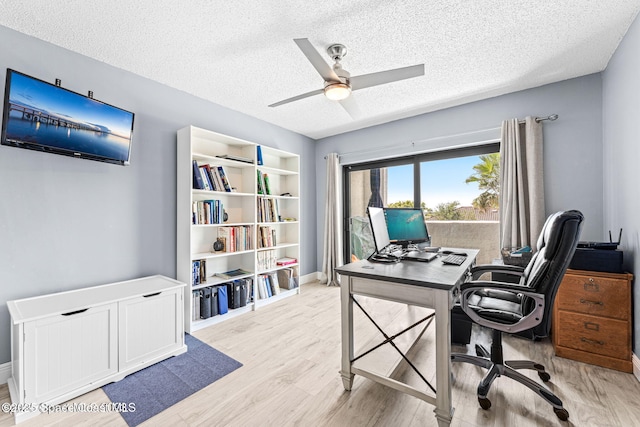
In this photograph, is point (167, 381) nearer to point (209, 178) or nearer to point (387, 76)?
point (209, 178)

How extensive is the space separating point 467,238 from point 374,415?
2.62 metres

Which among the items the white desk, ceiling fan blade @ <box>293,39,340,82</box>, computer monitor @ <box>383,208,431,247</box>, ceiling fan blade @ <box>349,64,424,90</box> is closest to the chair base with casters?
the white desk

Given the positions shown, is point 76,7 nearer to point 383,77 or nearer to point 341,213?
point 383,77

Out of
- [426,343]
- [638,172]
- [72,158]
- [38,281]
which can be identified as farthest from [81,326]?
[638,172]

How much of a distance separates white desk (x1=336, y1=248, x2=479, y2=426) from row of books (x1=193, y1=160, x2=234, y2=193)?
1873 millimetres

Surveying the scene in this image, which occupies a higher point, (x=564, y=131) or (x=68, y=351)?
(x=564, y=131)

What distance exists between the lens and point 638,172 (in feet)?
5.89

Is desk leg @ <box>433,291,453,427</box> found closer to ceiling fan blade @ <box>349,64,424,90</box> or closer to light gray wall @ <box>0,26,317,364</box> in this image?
ceiling fan blade @ <box>349,64,424,90</box>

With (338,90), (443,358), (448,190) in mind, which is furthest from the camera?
(448,190)

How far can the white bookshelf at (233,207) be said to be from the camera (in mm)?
2672

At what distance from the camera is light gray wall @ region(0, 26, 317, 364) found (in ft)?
6.21

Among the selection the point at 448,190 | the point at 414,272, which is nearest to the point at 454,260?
the point at 414,272

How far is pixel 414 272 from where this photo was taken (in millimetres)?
1615

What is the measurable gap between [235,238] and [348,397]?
2037 millimetres
